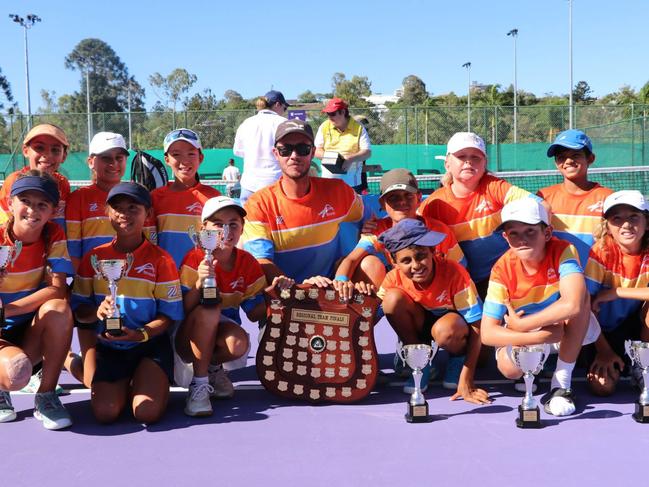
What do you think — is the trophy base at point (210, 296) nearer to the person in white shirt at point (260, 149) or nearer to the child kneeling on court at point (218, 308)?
the child kneeling on court at point (218, 308)

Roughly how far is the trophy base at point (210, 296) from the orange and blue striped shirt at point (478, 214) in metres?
1.49

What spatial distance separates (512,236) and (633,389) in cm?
119

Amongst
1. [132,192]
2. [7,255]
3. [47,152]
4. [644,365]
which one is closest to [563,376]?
[644,365]

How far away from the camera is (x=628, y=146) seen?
20078 mm

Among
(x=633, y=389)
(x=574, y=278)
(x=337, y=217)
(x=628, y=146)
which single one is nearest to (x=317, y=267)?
(x=337, y=217)

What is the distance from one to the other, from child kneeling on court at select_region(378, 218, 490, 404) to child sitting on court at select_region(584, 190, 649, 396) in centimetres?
66

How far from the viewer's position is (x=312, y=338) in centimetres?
391

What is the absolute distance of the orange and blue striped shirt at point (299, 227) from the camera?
427 centimetres

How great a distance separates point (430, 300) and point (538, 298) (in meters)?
0.59

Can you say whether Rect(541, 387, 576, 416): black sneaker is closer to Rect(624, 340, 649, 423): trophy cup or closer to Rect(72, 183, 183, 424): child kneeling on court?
Rect(624, 340, 649, 423): trophy cup

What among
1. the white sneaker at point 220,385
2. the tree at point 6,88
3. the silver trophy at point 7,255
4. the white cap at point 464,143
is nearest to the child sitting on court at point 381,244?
the white cap at point 464,143

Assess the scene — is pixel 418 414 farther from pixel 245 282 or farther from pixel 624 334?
pixel 624 334

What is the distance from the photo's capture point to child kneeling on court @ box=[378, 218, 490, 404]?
12.6 feet

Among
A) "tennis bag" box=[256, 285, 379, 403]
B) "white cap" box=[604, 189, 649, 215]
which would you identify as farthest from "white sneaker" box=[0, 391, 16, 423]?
"white cap" box=[604, 189, 649, 215]
